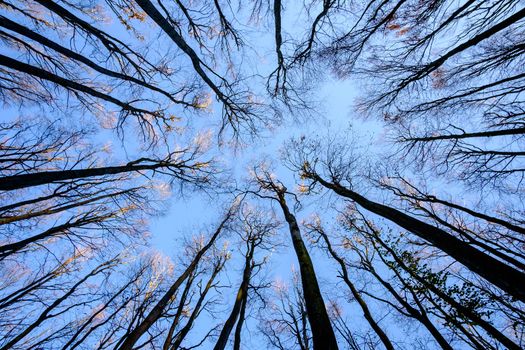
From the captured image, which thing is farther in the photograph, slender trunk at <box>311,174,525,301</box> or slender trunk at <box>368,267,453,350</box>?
slender trunk at <box>368,267,453,350</box>

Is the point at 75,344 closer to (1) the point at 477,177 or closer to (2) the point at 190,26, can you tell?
(2) the point at 190,26

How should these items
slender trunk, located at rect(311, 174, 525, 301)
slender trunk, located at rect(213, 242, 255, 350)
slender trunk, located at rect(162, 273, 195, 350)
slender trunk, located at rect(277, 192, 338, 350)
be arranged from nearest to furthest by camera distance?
slender trunk, located at rect(311, 174, 525, 301)
slender trunk, located at rect(277, 192, 338, 350)
slender trunk, located at rect(213, 242, 255, 350)
slender trunk, located at rect(162, 273, 195, 350)

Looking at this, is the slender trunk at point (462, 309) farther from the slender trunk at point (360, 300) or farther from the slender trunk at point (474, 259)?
the slender trunk at point (474, 259)

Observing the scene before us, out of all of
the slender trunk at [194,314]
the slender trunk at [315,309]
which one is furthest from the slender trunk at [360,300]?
the slender trunk at [194,314]

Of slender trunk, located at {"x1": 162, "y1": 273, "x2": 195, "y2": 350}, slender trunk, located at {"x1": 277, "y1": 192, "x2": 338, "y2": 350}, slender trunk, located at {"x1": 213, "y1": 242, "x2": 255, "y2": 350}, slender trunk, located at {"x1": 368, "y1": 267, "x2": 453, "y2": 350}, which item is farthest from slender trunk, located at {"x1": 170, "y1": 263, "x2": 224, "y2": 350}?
slender trunk, located at {"x1": 368, "y1": 267, "x2": 453, "y2": 350}

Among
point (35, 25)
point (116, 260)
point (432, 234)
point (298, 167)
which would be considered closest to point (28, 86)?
point (35, 25)

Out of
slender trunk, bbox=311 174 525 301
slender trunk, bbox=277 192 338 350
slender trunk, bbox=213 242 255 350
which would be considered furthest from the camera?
slender trunk, bbox=213 242 255 350

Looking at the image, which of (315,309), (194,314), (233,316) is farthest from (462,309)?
(194,314)

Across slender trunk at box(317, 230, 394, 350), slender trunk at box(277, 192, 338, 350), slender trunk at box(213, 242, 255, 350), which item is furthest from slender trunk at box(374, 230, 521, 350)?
slender trunk at box(213, 242, 255, 350)

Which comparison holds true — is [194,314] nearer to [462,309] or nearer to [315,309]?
[315,309]

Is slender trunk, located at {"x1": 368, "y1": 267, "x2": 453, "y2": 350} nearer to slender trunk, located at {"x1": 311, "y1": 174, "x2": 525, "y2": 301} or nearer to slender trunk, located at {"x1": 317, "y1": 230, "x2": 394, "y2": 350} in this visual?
slender trunk, located at {"x1": 317, "y1": 230, "x2": 394, "y2": 350}

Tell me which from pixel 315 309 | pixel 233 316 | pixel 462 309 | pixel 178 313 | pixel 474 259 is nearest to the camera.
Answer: pixel 474 259

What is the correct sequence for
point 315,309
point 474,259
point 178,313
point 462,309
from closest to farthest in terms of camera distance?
point 474,259 < point 315,309 < point 462,309 < point 178,313

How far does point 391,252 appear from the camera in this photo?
7844 mm
